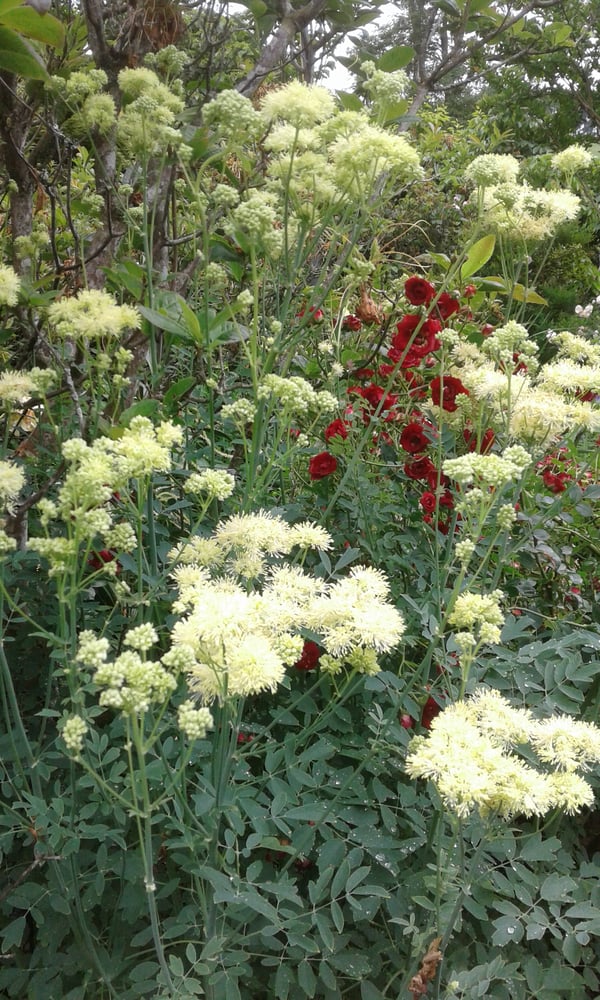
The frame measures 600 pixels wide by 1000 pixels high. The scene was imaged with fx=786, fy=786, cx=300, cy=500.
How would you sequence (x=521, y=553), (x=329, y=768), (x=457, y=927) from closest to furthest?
(x=457, y=927)
(x=329, y=768)
(x=521, y=553)

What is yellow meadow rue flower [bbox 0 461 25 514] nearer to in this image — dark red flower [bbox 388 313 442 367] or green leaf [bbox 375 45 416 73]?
dark red flower [bbox 388 313 442 367]

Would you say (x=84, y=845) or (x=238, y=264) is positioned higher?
(x=238, y=264)

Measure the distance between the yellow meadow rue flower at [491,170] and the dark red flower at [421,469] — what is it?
29.9 inches

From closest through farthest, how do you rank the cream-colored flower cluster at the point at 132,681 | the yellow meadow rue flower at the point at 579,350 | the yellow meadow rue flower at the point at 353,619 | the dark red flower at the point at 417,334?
the cream-colored flower cluster at the point at 132,681 → the yellow meadow rue flower at the point at 353,619 → the yellow meadow rue flower at the point at 579,350 → the dark red flower at the point at 417,334

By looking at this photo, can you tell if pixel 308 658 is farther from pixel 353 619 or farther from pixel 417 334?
pixel 417 334

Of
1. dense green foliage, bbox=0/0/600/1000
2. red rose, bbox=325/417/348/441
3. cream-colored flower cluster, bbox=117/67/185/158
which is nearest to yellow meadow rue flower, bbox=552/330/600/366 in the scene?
dense green foliage, bbox=0/0/600/1000

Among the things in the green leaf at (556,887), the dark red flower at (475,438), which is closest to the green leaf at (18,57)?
the dark red flower at (475,438)

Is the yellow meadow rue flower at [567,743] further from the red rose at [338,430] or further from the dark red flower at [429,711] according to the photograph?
the red rose at [338,430]

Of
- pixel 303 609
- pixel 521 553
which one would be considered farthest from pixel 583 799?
pixel 521 553

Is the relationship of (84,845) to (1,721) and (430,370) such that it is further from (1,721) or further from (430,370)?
(430,370)

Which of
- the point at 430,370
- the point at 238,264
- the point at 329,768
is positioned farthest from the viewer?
the point at 430,370

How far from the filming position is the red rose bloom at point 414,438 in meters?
2.29

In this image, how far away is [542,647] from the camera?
1.94m

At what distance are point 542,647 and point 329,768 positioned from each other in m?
0.60
